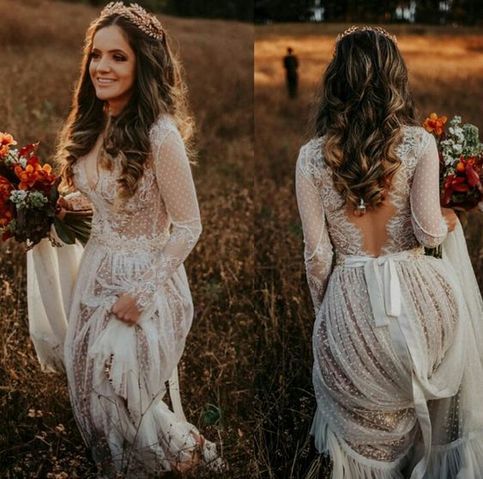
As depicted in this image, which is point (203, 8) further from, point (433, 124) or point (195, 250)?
point (433, 124)

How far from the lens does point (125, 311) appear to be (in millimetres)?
3648

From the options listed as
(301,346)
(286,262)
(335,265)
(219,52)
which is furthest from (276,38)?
(335,265)

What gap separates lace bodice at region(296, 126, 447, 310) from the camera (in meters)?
3.59

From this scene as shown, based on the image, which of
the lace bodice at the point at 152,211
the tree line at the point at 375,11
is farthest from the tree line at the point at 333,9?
the lace bodice at the point at 152,211

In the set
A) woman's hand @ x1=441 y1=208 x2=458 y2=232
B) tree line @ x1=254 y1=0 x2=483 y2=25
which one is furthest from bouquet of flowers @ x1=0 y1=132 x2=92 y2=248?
tree line @ x1=254 y1=0 x2=483 y2=25

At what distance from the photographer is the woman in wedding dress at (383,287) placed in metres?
3.62

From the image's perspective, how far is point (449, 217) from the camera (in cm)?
379

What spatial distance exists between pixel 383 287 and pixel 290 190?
115 inches

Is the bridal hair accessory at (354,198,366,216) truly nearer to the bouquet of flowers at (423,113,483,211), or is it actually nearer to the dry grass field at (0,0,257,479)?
the bouquet of flowers at (423,113,483,211)

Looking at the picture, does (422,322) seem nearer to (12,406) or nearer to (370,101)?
(370,101)

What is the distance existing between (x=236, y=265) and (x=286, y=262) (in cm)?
29

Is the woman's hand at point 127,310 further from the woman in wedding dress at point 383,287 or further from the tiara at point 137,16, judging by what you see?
the tiara at point 137,16

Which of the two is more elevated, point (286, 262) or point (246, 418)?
point (286, 262)

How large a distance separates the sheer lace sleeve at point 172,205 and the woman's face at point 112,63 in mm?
200
